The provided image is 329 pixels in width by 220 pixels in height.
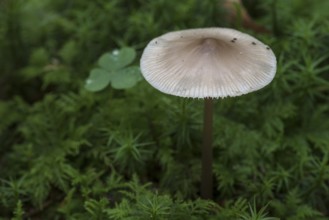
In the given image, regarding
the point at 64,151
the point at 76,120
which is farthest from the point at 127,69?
the point at 64,151

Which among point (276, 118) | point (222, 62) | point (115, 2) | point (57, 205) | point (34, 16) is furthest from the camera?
point (34, 16)

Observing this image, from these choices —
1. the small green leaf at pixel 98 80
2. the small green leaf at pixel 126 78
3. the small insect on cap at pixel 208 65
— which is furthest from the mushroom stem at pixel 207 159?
the small green leaf at pixel 98 80

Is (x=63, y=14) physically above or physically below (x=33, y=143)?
above

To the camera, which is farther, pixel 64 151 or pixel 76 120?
pixel 76 120

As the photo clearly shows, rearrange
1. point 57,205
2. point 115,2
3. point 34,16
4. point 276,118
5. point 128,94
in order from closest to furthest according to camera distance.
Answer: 1. point 57,205
2. point 276,118
3. point 128,94
4. point 115,2
5. point 34,16

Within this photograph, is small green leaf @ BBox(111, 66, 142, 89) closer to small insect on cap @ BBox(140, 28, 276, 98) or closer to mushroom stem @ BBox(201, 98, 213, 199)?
small insect on cap @ BBox(140, 28, 276, 98)

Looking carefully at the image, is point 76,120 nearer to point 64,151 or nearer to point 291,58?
point 64,151

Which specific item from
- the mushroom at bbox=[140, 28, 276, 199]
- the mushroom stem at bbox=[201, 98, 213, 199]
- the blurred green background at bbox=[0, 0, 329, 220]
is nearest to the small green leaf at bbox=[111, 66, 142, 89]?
the blurred green background at bbox=[0, 0, 329, 220]
